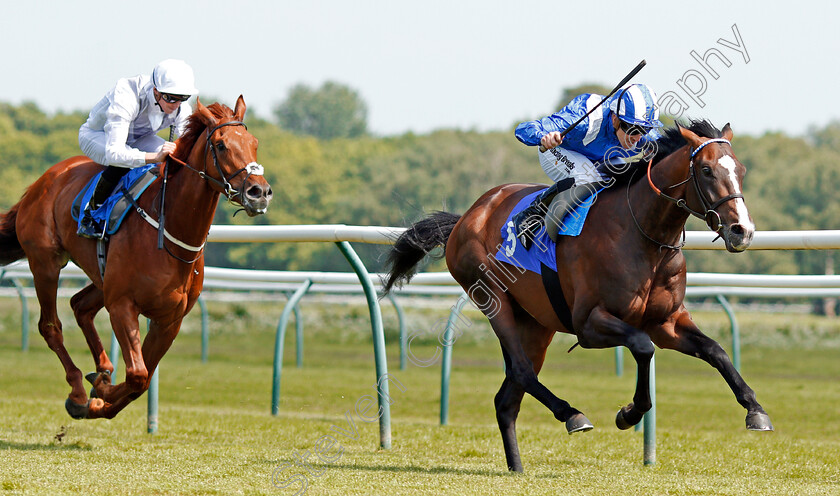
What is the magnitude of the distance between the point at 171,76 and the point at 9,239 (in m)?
1.77

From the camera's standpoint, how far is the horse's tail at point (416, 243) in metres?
6.75

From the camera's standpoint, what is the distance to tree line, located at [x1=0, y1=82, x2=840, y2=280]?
47.6 metres

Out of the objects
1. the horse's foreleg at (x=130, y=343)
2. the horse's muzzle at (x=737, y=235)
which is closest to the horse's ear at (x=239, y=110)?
the horse's foreleg at (x=130, y=343)

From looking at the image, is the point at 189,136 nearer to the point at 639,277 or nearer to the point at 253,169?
the point at 253,169

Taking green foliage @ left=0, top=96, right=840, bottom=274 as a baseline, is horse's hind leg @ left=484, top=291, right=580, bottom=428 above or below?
above

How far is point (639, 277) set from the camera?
207 inches

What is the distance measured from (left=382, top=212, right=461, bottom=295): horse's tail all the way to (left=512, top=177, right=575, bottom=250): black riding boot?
3.07 feet

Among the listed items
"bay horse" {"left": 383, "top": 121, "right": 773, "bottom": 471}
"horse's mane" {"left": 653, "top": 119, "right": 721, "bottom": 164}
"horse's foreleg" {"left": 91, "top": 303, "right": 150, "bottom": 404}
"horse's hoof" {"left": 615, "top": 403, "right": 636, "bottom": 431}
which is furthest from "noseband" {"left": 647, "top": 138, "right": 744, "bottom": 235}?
"horse's foreleg" {"left": 91, "top": 303, "right": 150, "bottom": 404}

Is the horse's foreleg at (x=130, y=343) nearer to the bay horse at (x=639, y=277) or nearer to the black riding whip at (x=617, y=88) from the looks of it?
the bay horse at (x=639, y=277)

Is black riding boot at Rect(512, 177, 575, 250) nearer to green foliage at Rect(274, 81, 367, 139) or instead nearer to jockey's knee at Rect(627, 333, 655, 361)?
jockey's knee at Rect(627, 333, 655, 361)

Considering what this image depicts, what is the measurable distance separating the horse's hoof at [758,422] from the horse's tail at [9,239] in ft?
15.1

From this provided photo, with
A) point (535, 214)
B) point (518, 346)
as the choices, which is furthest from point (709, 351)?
point (535, 214)

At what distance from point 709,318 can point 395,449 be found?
24.5m

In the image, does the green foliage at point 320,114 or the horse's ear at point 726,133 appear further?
the green foliage at point 320,114
